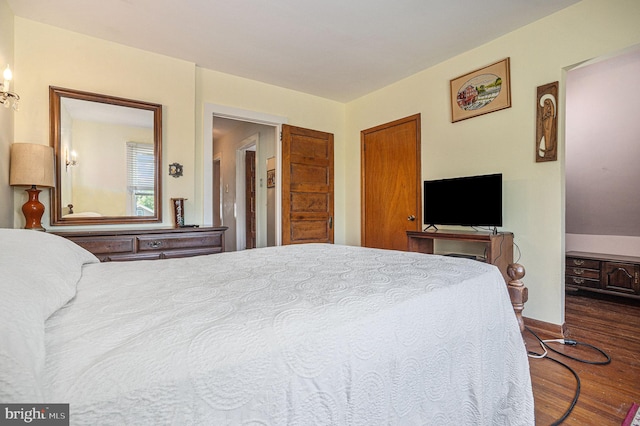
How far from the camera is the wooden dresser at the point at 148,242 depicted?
2.40 metres

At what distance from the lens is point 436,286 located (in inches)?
41.6

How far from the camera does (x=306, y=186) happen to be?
418 cm

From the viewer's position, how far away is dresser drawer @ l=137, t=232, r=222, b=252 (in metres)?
2.60

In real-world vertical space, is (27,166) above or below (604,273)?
above

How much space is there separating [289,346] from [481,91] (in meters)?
3.24

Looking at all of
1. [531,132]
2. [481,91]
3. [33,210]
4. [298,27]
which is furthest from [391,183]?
[33,210]

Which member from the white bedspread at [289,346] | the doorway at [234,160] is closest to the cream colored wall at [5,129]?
the doorway at [234,160]

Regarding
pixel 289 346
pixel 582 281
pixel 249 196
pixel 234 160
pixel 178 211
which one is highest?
pixel 234 160

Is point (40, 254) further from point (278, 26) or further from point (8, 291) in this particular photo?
point (278, 26)

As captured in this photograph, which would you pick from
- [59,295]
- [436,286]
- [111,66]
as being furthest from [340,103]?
[59,295]

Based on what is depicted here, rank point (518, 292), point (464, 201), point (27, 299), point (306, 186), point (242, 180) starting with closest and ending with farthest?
point (27, 299) → point (518, 292) → point (464, 201) → point (306, 186) → point (242, 180)

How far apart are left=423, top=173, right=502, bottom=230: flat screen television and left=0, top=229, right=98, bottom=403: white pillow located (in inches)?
114

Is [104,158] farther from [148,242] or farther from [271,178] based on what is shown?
[271,178]

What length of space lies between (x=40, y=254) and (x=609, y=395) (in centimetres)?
267
